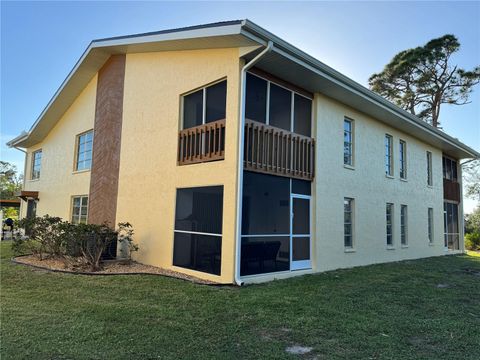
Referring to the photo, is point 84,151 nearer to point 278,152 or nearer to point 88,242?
point 88,242

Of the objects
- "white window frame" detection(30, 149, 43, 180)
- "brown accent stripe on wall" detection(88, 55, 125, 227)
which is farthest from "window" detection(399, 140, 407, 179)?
"white window frame" detection(30, 149, 43, 180)

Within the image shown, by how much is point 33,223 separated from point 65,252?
1635 mm

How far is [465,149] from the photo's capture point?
60.8ft

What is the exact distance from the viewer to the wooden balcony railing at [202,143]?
9.02m

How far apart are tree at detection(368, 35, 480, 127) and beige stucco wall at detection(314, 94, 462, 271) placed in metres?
13.0

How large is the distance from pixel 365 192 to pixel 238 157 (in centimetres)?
632

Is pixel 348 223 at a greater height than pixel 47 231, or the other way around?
pixel 348 223

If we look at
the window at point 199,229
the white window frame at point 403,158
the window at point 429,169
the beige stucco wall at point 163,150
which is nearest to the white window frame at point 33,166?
the beige stucco wall at point 163,150

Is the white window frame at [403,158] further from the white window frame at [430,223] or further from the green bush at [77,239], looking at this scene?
the green bush at [77,239]

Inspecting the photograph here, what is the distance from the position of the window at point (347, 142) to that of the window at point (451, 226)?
31.8 feet

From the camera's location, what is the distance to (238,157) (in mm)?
8414

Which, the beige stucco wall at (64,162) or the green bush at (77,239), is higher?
the beige stucco wall at (64,162)

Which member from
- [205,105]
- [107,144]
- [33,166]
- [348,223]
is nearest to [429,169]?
[348,223]

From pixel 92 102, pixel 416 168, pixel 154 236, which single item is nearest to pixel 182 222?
pixel 154 236
